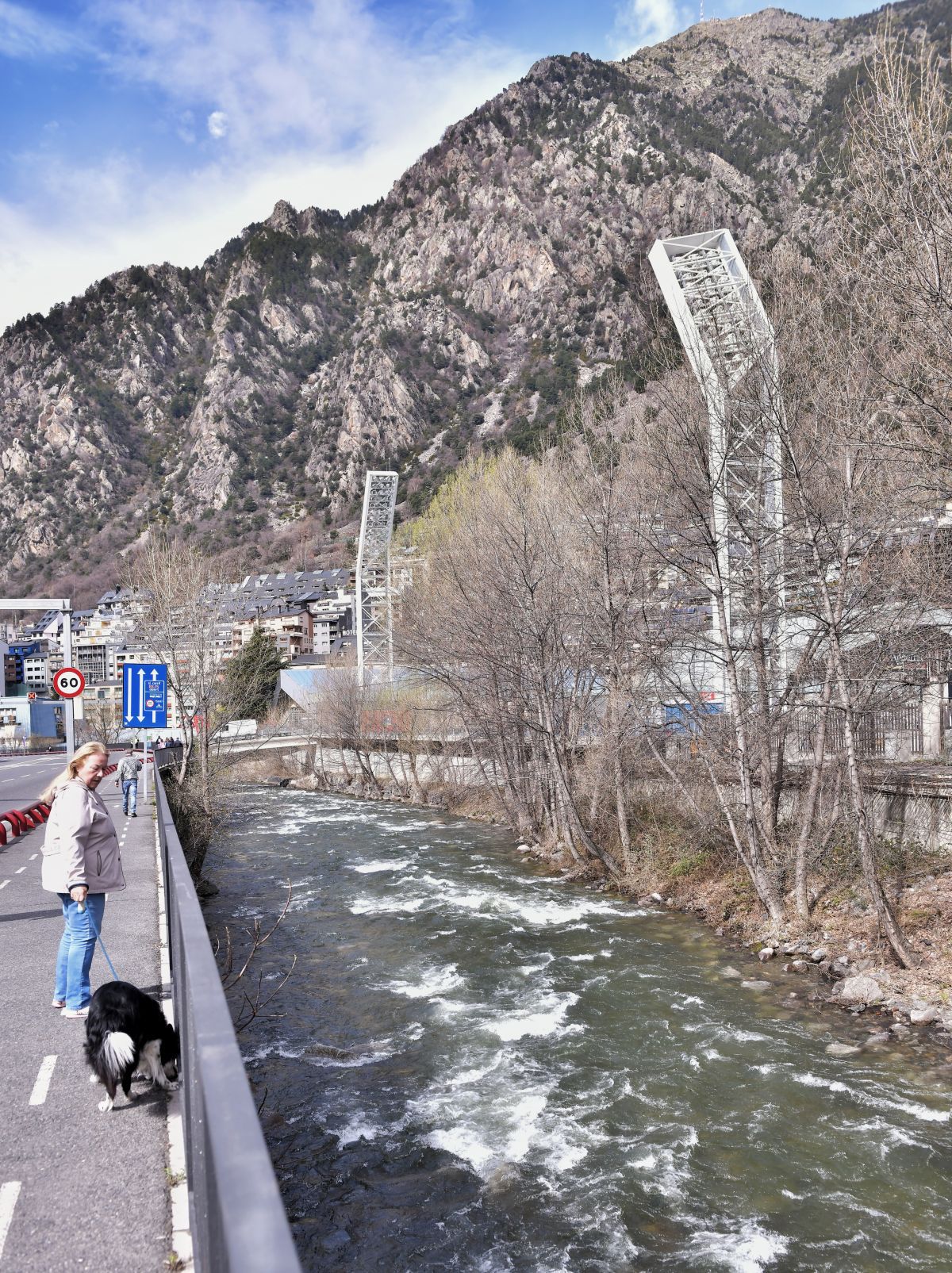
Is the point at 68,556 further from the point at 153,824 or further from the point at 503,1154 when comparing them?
the point at 503,1154

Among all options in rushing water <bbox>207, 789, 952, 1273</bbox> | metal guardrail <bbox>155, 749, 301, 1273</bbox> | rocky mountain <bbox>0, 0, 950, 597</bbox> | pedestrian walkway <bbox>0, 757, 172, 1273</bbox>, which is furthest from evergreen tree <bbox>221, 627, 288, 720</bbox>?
rocky mountain <bbox>0, 0, 950, 597</bbox>

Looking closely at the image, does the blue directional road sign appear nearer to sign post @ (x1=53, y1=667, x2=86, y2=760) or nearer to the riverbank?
sign post @ (x1=53, y1=667, x2=86, y2=760)

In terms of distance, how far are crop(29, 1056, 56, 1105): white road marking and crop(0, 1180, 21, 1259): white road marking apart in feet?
3.04

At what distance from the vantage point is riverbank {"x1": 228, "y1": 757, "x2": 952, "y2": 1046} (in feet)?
36.1

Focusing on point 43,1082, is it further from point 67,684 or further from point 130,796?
point 130,796

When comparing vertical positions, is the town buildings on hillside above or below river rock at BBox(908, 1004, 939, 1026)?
above

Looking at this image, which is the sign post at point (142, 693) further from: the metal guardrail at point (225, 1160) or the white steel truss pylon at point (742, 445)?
the metal guardrail at point (225, 1160)

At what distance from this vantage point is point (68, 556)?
495ft

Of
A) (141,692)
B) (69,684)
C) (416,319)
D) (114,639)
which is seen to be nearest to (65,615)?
(69,684)

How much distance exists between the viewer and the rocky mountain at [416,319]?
424 feet

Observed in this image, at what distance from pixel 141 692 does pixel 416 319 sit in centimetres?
13817

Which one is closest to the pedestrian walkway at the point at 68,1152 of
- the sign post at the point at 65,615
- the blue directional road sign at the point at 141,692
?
the sign post at the point at 65,615

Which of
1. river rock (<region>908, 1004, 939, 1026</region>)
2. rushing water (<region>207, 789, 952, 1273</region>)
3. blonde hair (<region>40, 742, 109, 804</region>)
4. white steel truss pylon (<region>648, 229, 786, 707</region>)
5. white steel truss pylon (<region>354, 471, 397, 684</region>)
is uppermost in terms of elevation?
white steel truss pylon (<region>354, 471, 397, 684</region>)

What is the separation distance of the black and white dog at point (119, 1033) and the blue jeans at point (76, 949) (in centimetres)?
138
